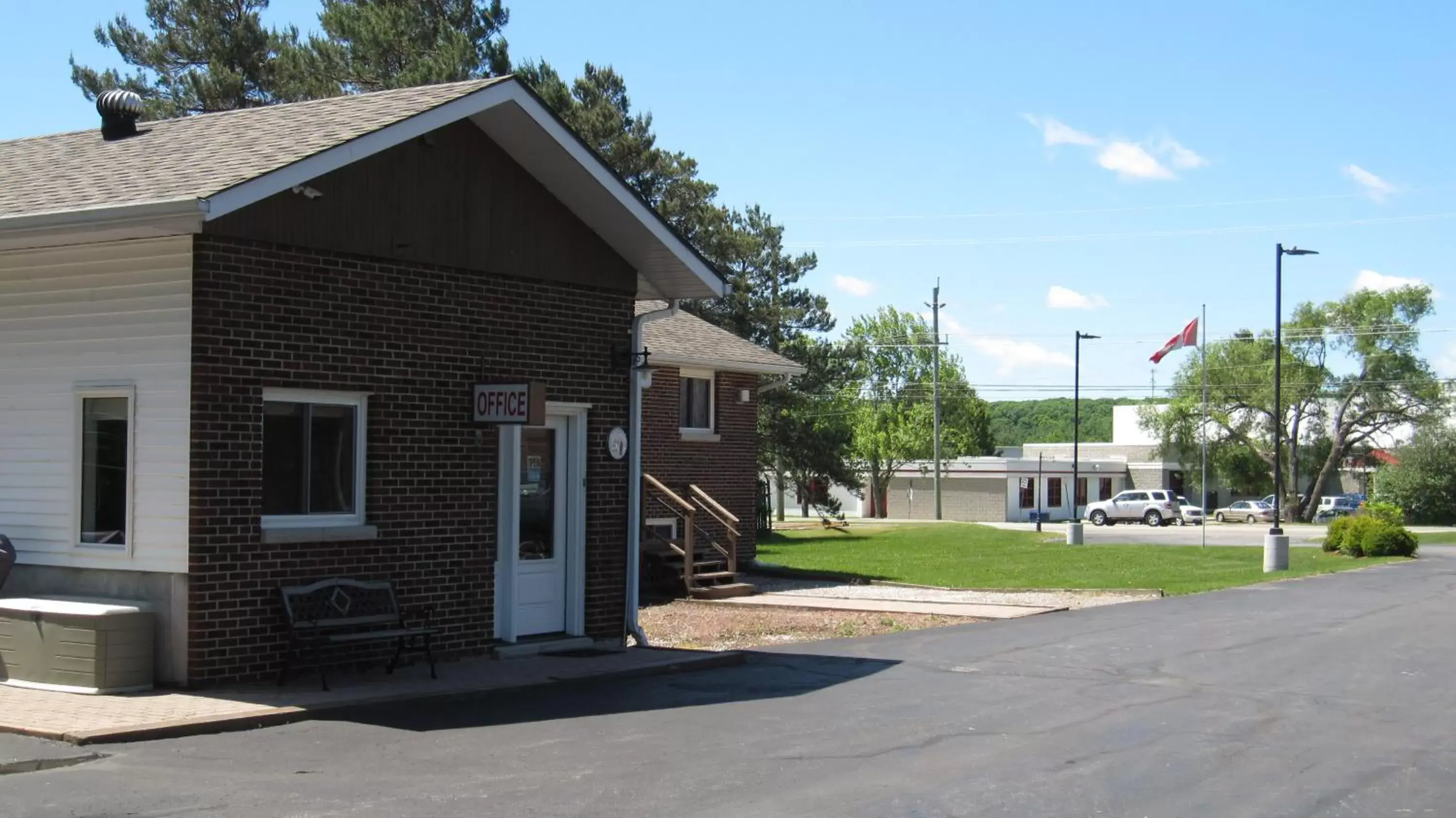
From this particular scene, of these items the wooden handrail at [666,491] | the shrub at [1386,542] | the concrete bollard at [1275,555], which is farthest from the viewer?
the shrub at [1386,542]

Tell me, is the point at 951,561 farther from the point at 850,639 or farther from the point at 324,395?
the point at 324,395

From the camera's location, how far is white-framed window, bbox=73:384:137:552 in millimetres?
11664

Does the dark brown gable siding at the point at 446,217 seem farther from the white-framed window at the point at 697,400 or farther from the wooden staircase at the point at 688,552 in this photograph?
the white-framed window at the point at 697,400

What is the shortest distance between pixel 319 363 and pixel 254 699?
2831mm

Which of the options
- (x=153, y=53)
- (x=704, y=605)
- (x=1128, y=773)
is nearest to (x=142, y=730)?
(x=1128, y=773)

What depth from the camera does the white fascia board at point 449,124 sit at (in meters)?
10.9

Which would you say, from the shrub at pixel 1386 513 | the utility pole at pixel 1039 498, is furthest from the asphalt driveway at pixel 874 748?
the utility pole at pixel 1039 498

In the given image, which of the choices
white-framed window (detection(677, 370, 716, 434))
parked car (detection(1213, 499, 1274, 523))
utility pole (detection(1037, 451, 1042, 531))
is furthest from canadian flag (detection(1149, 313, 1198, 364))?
parked car (detection(1213, 499, 1274, 523))

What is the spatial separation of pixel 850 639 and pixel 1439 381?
65.2 meters

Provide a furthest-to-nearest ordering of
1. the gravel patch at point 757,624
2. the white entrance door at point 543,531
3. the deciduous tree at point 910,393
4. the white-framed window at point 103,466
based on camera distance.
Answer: the deciduous tree at point 910,393 < the gravel patch at point 757,624 < the white entrance door at point 543,531 < the white-framed window at point 103,466

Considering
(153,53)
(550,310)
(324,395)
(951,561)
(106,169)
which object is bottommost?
(951,561)

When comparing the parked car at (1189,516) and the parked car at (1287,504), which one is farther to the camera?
the parked car at (1287,504)

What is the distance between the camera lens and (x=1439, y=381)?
238 feet

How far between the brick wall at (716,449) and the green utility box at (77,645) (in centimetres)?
1426
